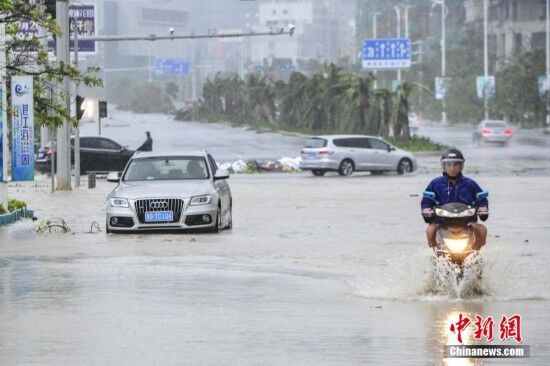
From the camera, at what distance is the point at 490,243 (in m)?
24.3

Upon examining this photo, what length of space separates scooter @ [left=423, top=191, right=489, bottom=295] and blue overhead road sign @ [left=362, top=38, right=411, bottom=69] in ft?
316

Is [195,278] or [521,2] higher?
[521,2]

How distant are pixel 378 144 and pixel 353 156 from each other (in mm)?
1191

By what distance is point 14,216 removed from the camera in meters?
30.2

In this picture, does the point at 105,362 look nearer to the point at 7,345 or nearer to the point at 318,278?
the point at 7,345

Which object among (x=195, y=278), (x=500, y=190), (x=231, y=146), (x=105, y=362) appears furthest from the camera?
(x=231, y=146)

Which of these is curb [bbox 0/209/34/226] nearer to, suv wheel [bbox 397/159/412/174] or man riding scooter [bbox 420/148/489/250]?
man riding scooter [bbox 420/148/489/250]

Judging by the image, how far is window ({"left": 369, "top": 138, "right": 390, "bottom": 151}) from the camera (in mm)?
56213

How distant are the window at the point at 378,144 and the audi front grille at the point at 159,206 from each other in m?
30.8

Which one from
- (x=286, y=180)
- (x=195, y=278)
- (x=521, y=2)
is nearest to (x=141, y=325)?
(x=195, y=278)

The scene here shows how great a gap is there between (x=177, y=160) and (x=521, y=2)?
125 meters

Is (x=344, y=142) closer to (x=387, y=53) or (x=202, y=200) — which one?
(x=202, y=200)

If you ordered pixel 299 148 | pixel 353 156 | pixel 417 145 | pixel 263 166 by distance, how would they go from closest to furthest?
1. pixel 353 156
2. pixel 263 166
3. pixel 417 145
4. pixel 299 148

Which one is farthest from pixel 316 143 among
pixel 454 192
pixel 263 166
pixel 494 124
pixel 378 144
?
pixel 454 192
